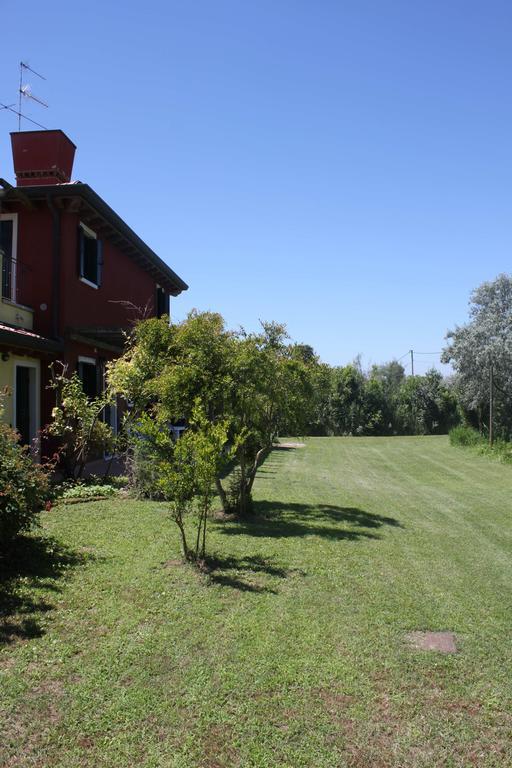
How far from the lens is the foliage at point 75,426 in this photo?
10805 mm

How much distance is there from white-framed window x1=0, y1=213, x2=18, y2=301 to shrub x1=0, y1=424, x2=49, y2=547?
6.75m

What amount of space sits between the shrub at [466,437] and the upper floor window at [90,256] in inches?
700

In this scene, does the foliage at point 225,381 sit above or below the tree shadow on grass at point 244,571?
above

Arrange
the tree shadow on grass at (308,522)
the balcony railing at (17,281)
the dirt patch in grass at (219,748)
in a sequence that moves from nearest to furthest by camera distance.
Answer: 1. the dirt patch in grass at (219,748)
2. the tree shadow on grass at (308,522)
3. the balcony railing at (17,281)

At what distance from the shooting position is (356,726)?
321 centimetres

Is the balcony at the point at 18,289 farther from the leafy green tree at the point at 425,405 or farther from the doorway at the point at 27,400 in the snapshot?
the leafy green tree at the point at 425,405

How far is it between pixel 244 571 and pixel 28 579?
205cm

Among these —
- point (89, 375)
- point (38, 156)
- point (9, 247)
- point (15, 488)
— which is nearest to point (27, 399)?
point (89, 375)

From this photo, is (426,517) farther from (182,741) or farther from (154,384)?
(182,741)

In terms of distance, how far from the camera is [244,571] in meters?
6.04

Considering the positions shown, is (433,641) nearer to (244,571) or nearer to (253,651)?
(253,651)

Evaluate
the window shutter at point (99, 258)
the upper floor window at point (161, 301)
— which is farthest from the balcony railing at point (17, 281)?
the upper floor window at point (161, 301)

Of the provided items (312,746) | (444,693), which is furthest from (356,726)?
(444,693)

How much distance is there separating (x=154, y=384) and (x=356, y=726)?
6.01 m
